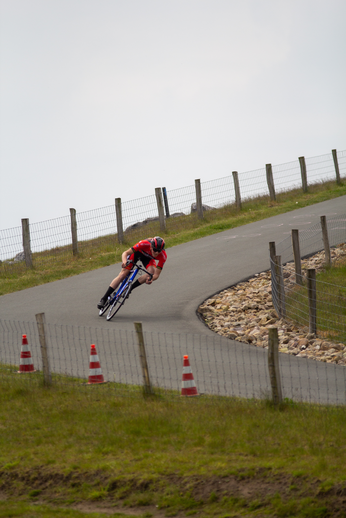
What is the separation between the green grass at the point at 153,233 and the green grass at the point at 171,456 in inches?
415

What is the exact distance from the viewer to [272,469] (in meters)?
5.58

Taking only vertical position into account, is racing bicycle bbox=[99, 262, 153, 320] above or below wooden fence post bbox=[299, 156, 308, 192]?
below

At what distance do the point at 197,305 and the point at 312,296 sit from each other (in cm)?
308

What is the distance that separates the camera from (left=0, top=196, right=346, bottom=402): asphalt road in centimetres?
867

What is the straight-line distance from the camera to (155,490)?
18.3 ft

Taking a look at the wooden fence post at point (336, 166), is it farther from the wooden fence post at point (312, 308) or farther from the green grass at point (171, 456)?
the green grass at point (171, 456)

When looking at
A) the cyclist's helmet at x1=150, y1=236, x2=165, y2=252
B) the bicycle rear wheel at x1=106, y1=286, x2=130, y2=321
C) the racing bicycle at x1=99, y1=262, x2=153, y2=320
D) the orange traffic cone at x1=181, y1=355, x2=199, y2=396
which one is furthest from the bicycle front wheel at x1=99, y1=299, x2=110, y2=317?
the orange traffic cone at x1=181, y1=355, x2=199, y2=396

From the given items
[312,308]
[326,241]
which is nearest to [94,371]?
[312,308]

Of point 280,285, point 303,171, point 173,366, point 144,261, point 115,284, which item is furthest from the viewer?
point 303,171

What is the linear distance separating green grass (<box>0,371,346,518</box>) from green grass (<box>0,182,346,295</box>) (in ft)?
34.6

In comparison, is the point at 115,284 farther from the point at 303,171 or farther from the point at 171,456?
the point at 303,171

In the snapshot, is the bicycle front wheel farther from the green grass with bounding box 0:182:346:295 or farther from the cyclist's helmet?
the green grass with bounding box 0:182:346:295

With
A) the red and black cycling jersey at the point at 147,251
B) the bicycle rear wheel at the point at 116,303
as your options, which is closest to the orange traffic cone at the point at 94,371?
the bicycle rear wheel at the point at 116,303

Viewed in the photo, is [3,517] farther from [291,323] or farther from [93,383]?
[291,323]
